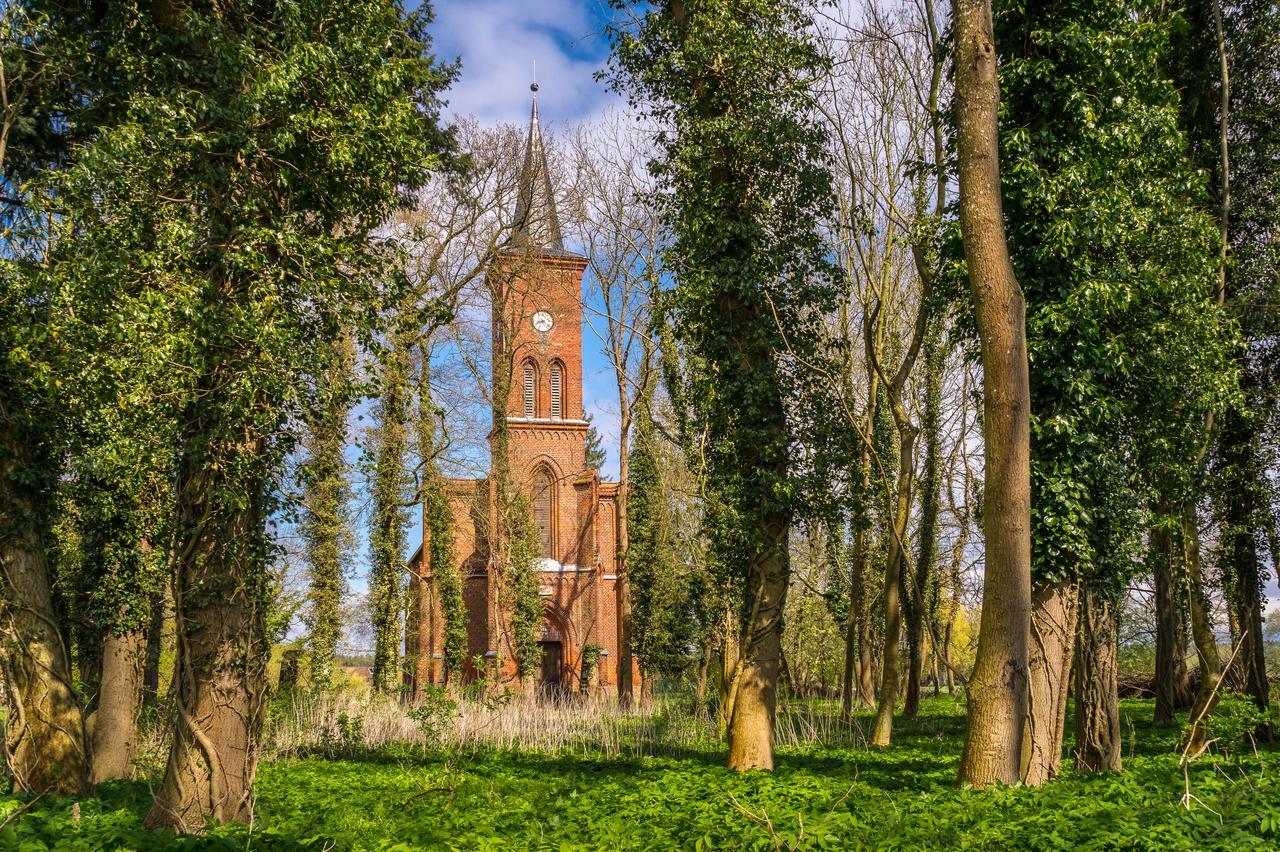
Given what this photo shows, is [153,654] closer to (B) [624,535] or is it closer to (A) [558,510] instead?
(B) [624,535]

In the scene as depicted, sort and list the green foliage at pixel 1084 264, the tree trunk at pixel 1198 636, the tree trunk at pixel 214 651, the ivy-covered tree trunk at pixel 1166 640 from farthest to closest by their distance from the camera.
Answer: the ivy-covered tree trunk at pixel 1166 640, the tree trunk at pixel 1198 636, the green foliage at pixel 1084 264, the tree trunk at pixel 214 651

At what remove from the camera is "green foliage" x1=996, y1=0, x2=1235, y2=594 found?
9109 mm

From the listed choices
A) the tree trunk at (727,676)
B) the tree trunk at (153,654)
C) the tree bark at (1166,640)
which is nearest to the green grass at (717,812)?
the tree trunk at (727,676)

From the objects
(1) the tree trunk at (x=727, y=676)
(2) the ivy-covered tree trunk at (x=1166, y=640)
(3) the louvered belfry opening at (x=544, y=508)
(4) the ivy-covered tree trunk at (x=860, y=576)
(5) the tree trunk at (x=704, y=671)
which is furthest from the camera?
(3) the louvered belfry opening at (x=544, y=508)

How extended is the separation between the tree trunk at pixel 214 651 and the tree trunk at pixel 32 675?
6.74 ft

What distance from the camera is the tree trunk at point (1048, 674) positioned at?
8.38 m

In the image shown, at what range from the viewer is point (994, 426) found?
7262 millimetres

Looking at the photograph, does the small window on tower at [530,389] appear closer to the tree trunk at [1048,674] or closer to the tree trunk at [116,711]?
the tree trunk at [116,711]

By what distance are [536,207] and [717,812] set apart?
18.3 meters

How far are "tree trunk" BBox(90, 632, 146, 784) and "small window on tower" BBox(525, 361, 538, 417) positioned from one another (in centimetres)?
2531

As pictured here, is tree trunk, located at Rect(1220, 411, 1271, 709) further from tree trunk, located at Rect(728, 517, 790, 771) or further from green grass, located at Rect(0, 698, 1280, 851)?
tree trunk, located at Rect(728, 517, 790, 771)

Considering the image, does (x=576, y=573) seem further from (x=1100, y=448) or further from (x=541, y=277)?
(x=1100, y=448)

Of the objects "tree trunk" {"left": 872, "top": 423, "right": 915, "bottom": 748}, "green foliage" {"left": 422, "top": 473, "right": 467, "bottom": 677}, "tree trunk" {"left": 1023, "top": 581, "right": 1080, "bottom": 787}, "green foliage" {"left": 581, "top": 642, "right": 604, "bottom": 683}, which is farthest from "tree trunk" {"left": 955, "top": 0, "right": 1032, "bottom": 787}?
"green foliage" {"left": 581, "top": 642, "right": 604, "bottom": 683}

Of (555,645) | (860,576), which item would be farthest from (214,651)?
(555,645)
